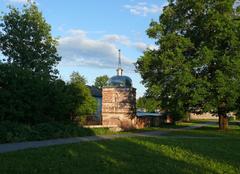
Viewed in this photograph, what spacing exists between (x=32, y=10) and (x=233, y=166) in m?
39.1

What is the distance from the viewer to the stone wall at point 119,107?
43.1 m

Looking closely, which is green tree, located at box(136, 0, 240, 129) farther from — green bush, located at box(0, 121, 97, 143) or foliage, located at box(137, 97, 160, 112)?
green bush, located at box(0, 121, 97, 143)

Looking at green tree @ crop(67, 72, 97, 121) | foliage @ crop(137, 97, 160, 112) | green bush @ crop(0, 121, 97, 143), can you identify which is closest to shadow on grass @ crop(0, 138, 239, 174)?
green bush @ crop(0, 121, 97, 143)

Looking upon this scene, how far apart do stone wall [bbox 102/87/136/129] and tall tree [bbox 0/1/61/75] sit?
7182mm

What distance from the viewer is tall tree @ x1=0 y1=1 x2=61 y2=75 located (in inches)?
1831

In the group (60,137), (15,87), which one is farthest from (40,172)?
(15,87)

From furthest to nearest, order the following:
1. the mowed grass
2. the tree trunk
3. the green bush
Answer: the tree trunk, the green bush, the mowed grass

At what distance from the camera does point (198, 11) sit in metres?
41.4

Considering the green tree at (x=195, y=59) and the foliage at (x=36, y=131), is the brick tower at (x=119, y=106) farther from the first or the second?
the foliage at (x=36, y=131)

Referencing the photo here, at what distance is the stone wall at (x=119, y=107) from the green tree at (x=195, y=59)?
90.9 inches

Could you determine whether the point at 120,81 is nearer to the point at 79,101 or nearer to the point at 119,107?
the point at 119,107

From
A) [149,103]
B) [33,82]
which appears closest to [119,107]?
[149,103]

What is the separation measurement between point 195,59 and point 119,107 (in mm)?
8905

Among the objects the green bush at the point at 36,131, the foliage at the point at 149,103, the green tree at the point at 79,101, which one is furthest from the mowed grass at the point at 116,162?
the foliage at the point at 149,103
